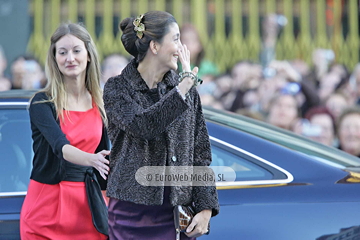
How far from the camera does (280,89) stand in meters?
6.31

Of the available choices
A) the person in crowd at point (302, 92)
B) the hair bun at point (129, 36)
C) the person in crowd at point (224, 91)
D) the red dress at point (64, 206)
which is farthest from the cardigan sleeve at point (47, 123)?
the person in crowd at point (224, 91)

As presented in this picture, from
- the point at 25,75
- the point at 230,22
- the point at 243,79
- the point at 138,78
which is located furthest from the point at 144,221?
the point at 230,22

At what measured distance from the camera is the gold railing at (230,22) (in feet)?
30.4

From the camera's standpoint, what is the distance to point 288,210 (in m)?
3.04

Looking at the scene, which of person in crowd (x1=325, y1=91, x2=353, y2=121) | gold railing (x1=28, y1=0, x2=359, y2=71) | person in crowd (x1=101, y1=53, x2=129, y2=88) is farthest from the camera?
gold railing (x1=28, y1=0, x2=359, y2=71)

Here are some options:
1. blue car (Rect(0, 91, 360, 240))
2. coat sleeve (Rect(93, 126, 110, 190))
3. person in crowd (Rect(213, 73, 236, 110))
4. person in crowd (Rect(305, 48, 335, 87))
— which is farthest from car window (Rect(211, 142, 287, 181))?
person in crowd (Rect(305, 48, 335, 87))

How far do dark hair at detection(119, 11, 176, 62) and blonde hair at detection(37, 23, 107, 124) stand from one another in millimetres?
560

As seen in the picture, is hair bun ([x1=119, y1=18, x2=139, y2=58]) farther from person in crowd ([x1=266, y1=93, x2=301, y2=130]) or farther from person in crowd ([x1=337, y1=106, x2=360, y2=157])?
person in crowd ([x1=266, y1=93, x2=301, y2=130])

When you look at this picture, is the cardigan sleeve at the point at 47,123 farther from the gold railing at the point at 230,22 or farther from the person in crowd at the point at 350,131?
the gold railing at the point at 230,22

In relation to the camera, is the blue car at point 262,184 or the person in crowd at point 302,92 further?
the person in crowd at point 302,92

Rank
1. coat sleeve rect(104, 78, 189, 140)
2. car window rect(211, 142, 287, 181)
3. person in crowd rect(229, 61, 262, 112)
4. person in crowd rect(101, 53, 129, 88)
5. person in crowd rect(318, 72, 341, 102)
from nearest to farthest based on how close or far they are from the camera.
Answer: coat sleeve rect(104, 78, 189, 140) → car window rect(211, 142, 287, 181) → person in crowd rect(101, 53, 129, 88) → person in crowd rect(229, 61, 262, 112) → person in crowd rect(318, 72, 341, 102)

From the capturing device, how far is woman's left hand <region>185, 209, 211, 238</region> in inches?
99.9

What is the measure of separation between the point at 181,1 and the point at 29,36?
2343 millimetres

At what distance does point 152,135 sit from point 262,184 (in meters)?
0.91
